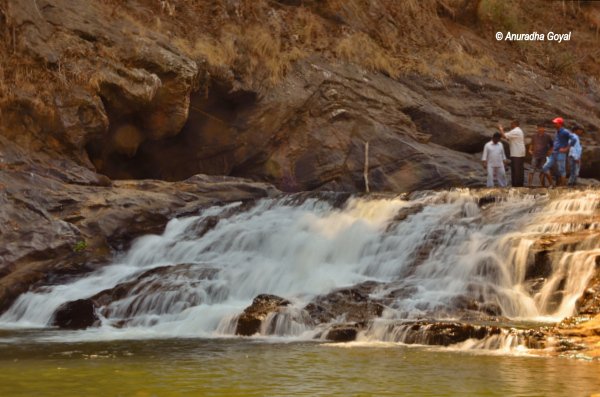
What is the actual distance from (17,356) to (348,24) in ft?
63.6

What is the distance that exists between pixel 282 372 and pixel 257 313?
3.42 meters

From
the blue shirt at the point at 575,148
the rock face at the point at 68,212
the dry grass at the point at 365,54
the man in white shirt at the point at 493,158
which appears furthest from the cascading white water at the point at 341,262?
the dry grass at the point at 365,54

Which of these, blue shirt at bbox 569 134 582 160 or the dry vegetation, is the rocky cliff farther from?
blue shirt at bbox 569 134 582 160

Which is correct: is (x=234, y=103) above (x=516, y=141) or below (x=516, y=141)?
above

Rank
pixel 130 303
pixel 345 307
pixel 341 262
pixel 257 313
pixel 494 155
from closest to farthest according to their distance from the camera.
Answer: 1. pixel 257 313
2. pixel 345 307
3. pixel 130 303
4. pixel 341 262
5. pixel 494 155

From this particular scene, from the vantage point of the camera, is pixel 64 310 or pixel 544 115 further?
pixel 544 115

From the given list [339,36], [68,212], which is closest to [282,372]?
[68,212]

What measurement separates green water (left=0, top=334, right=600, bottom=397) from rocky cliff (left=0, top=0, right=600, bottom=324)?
620cm

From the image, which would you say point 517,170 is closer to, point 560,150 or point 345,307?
point 560,150

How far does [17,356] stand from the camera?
8.95 meters

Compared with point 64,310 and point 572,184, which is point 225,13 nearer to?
point 572,184

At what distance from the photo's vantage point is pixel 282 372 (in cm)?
755

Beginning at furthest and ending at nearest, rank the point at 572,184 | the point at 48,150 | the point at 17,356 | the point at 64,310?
the point at 572,184 → the point at 48,150 → the point at 64,310 → the point at 17,356

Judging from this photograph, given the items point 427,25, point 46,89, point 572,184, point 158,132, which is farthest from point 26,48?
point 427,25
